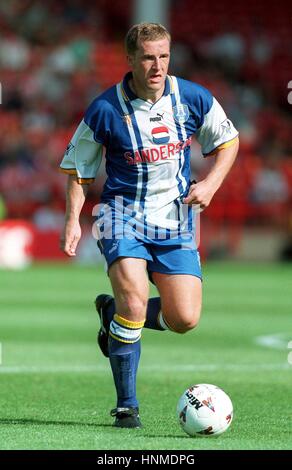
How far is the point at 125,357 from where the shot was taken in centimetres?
627

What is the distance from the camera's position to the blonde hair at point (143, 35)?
6.19 m

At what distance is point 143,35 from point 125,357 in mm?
1795

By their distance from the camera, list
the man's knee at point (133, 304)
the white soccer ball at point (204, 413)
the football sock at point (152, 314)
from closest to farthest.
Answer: the white soccer ball at point (204, 413), the man's knee at point (133, 304), the football sock at point (152, 314)

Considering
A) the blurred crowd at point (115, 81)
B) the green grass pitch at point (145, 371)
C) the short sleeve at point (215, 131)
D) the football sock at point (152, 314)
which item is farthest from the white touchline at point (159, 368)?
the blurred crowd at point (115, 81)

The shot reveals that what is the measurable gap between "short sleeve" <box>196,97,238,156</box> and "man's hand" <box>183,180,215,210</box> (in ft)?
1.41

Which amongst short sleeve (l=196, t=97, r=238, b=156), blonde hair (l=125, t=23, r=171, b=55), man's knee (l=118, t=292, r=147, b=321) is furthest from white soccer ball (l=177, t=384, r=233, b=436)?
blonde hair (l=125, t=23, r=171, b=55)

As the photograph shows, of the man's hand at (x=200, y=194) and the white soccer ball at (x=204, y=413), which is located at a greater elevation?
the man's hand at (x=200, y=194)

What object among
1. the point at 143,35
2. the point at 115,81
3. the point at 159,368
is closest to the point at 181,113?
the point at 143,35

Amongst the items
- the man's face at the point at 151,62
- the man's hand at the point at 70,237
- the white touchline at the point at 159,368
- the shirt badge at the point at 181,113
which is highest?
the man's face at the point at 151,62

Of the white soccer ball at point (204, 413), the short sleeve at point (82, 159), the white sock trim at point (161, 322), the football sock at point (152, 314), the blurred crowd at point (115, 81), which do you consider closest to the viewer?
the white soccer ball at point (204, 413)

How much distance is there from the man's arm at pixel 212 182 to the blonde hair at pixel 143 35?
80 cm

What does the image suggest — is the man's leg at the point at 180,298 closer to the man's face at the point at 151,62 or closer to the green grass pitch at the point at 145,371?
the green grass pitch at the point at 145,371

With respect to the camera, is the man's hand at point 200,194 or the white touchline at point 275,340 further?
the white touchline at point 275,340
